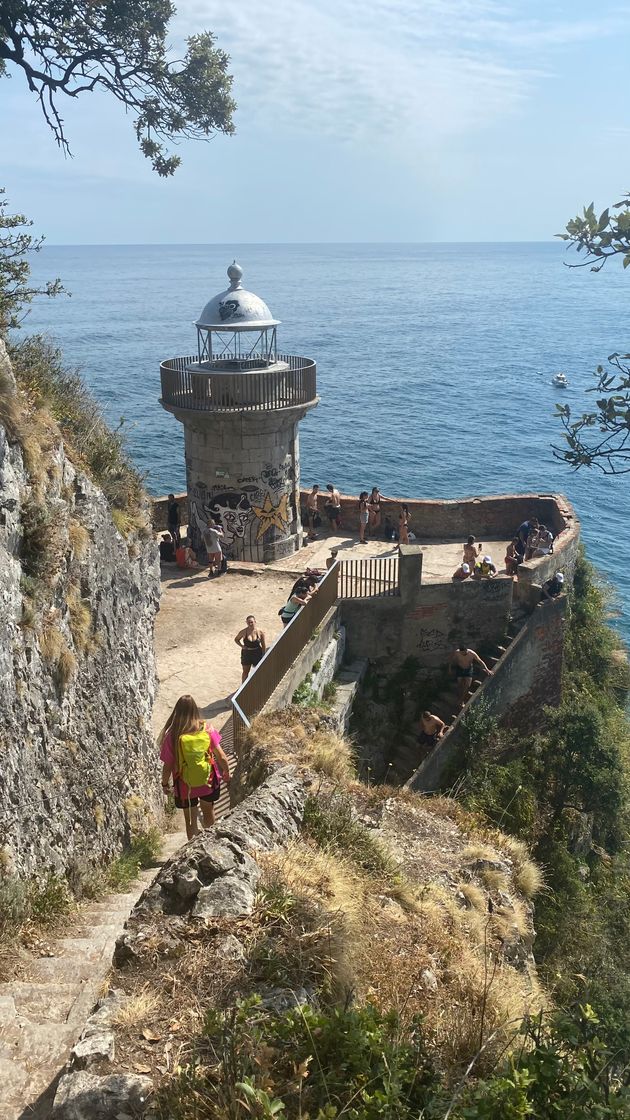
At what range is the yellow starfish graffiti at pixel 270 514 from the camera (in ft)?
79.3

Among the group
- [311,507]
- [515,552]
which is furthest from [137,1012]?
[311,507]

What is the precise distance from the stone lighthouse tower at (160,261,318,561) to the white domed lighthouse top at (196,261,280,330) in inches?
1.0

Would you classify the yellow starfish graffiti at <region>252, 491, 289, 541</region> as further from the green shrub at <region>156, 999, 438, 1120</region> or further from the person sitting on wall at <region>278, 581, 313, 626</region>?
the green shrub at <region>156, 999, 438, 1120</region>

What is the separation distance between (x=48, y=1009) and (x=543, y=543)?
62.2 ft

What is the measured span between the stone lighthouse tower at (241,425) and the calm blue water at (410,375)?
2976 mm

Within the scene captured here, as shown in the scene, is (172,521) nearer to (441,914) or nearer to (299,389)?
(299,389)

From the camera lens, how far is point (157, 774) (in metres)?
12.5

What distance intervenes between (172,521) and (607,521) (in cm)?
2900

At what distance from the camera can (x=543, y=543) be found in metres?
23.1

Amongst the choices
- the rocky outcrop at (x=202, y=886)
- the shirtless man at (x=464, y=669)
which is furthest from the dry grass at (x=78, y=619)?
the shirtless man at (x=464, y=669)

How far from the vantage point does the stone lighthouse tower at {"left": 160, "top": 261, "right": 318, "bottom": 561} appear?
2292cm

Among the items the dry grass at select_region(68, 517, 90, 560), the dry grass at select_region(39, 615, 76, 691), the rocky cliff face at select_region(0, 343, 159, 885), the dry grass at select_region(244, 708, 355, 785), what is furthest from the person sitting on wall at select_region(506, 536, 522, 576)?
the dry grass at select_region(39, 615, 76, 691)

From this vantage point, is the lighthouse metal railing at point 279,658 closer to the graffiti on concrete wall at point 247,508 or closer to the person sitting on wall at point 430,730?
the person sitting on wall at point 430,730

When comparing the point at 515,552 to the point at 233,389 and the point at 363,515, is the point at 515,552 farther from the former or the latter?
the point at 233,389
